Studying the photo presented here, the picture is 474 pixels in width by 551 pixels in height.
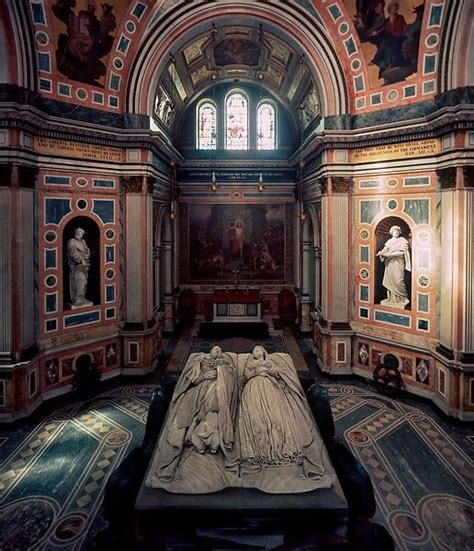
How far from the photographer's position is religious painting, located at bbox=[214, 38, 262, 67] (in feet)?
40.8

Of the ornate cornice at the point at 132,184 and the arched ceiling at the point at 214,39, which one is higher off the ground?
the arched ceiling at the point at 214,39

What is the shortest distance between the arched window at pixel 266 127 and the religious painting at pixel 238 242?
8.40 feet

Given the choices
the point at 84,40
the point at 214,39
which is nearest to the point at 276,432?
the point at 84,40

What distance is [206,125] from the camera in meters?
16.3

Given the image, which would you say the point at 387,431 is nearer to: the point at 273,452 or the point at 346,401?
the point at 346,401

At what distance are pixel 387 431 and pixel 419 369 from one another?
2.14m

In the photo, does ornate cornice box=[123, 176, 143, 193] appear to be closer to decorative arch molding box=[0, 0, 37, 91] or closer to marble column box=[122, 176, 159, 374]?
marble column box=[122, 176, 159, 374]

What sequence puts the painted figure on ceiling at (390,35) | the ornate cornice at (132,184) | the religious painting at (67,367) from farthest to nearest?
the ornate cornice at (132,184)
the religious painting at (67,367)
the painted figure on ceiling at (390,35)

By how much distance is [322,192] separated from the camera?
35.3 feet

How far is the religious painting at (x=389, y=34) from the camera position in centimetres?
880

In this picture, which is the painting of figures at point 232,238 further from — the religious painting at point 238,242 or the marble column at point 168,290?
the marble column at point 168,290

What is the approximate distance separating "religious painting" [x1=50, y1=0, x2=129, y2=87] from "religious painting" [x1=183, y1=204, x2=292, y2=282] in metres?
7.49

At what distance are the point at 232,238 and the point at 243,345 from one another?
17.1ft

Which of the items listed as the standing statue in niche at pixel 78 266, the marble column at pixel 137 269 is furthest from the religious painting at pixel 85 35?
the standing statue in niche at pixel 78 266
